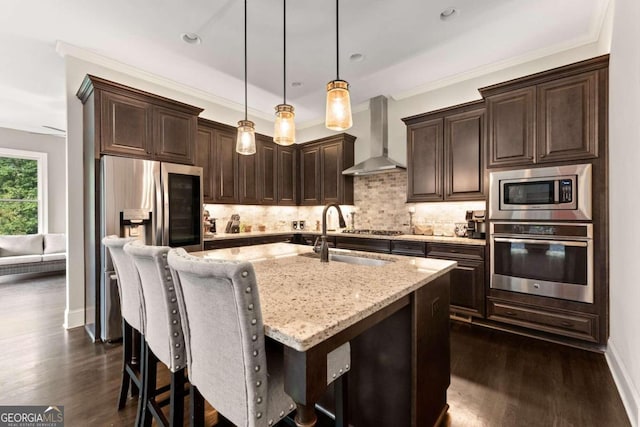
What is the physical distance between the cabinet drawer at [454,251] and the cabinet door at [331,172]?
186cm

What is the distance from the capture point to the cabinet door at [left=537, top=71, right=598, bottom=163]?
254 cm

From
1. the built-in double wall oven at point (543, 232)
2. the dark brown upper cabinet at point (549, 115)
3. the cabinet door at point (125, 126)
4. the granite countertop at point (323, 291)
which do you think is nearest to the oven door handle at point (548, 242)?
the built-in double wall oven at point (543, 232)

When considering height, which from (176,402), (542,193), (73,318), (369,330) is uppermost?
(542,193)

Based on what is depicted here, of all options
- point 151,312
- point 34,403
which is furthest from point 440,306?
point 34,403

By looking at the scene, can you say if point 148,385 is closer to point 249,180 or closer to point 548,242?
point 548,242

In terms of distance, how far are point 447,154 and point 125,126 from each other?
3.64 metres

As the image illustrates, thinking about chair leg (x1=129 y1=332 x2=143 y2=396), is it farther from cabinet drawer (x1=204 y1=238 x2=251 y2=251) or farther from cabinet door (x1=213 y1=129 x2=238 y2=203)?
cabinet door (x1=213 y1=129 x2=238 y2=203)

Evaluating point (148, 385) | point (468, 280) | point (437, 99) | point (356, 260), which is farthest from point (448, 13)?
point (148, 385)

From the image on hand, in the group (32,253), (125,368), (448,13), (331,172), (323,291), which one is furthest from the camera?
(32,253)

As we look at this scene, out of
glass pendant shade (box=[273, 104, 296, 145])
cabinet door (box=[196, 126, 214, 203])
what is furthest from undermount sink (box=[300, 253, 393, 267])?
→ cabinet door (box=[196, 126, 214, 203])

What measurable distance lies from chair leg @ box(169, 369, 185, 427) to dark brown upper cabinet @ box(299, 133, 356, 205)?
147 inches

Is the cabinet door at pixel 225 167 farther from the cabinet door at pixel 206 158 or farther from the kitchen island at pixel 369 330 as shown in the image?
the kitchen island at pixel 369 330

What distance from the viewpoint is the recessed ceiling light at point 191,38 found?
9.34 feet

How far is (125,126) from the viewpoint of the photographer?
295 centimetres
